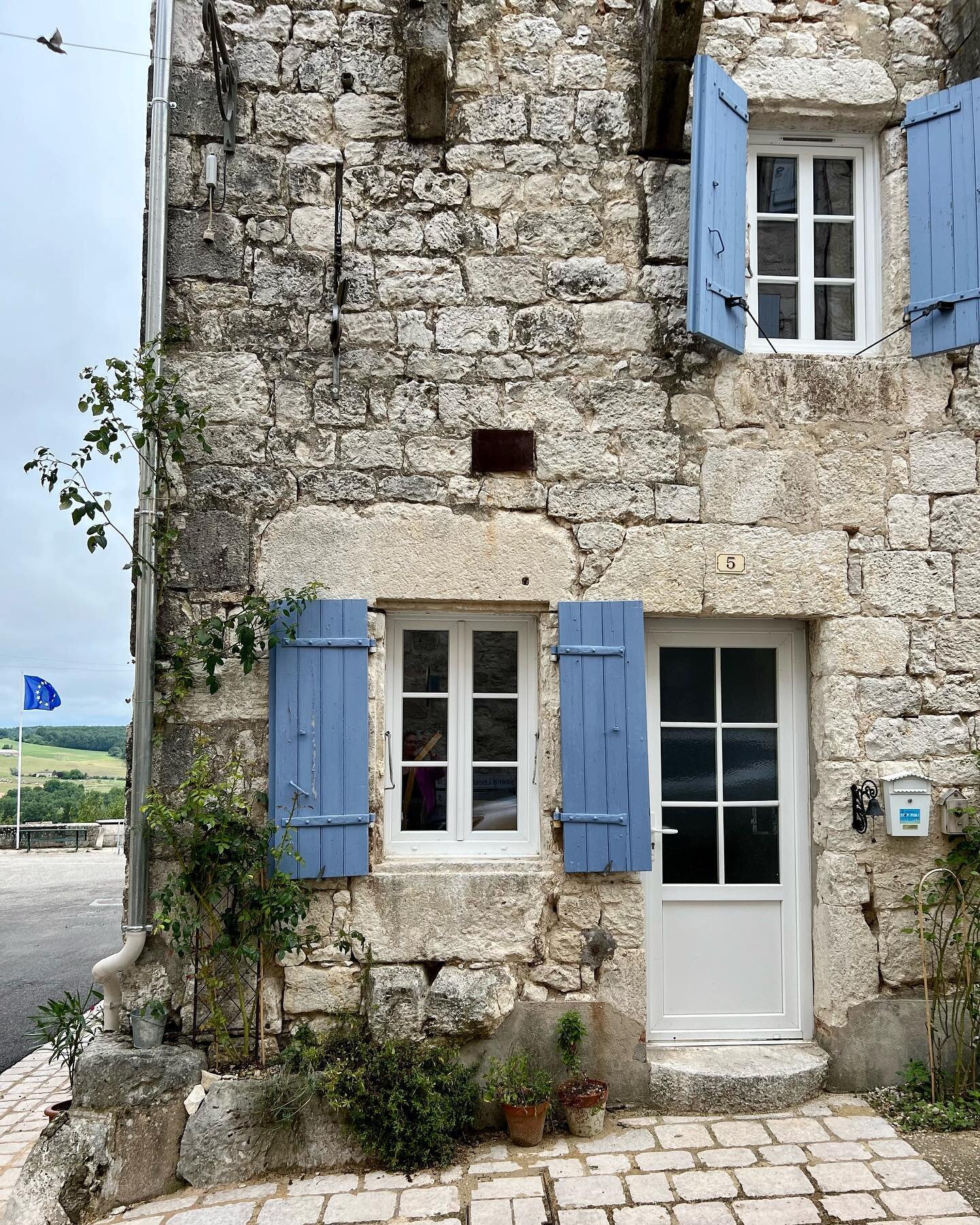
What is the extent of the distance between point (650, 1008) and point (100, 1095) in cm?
216

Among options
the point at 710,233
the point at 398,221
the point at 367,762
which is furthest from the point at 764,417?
the point at 367,762

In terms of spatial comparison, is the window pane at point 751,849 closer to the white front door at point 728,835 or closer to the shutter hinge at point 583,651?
the white front door at point 728,835

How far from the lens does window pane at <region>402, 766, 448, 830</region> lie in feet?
12.8

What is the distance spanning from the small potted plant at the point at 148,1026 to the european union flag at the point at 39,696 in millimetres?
13514

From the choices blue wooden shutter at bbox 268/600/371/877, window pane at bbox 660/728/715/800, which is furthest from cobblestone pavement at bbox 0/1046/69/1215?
window pane at bbox 660/728/715/800

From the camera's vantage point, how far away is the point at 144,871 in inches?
142

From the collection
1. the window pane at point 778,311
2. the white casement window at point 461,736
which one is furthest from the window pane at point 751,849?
the window pane at point 778,311

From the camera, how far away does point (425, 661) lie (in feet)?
13.0

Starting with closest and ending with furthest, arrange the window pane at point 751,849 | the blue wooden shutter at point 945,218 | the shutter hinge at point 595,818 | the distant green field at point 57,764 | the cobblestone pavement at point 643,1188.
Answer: the cobblestone pavement at point 643,1188 → the shutter hinge at point 595,818 → the blue wooden shutter at point 945,218 → the window pane at point 751,849 → the distant green field at point 57,764

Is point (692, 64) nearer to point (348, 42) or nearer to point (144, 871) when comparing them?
point (348, 42)

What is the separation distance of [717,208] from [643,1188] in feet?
12.1

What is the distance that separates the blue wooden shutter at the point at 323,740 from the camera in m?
3.64

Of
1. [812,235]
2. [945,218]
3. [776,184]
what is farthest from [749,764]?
[776,184]

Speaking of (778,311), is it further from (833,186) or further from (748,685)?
(748,685)
